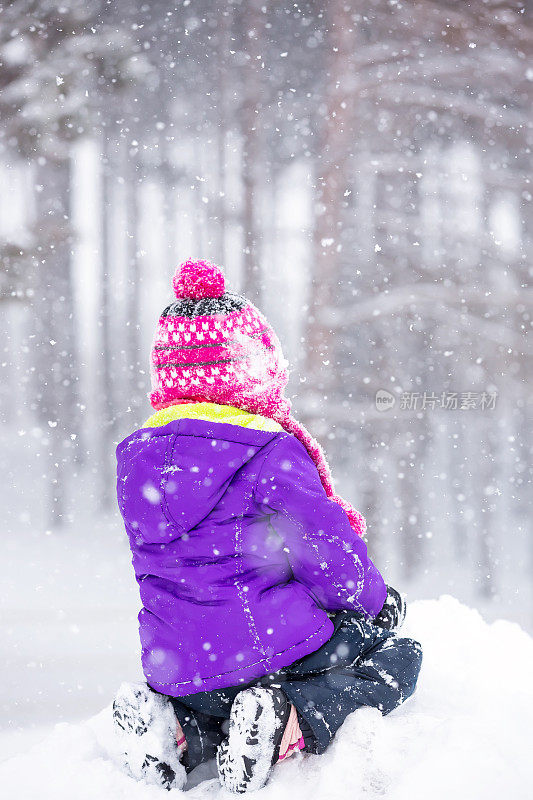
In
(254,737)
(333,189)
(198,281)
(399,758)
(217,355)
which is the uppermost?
(333,189)

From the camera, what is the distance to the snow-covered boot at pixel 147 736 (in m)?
1.74

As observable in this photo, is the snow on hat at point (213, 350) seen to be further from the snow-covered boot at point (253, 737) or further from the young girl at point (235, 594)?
the snow-covered boot at point (253, 737)

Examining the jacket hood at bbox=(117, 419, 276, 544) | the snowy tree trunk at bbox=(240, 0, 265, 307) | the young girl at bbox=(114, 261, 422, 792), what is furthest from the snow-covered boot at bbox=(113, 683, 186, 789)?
the snowy tree trunk at bbox=(240, 0, 265, 307)

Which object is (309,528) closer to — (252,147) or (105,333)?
(252,147)

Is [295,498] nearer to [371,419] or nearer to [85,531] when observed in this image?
[371,419]

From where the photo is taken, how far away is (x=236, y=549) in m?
1.71

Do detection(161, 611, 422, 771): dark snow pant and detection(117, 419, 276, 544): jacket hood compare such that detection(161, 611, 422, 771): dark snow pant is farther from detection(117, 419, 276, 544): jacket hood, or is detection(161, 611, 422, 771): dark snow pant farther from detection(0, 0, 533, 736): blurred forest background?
detection(0, 0, 533, 736): blurred forest background

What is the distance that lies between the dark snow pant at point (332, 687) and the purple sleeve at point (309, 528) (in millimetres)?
167

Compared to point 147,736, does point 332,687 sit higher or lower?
higher

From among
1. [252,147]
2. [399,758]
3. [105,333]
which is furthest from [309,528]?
[105,333]

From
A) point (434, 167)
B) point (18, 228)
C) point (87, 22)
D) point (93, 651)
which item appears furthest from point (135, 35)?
point (93, 651)

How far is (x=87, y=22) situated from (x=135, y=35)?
0.76m

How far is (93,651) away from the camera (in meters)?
5.77

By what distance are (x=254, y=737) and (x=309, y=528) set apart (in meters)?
0.54
